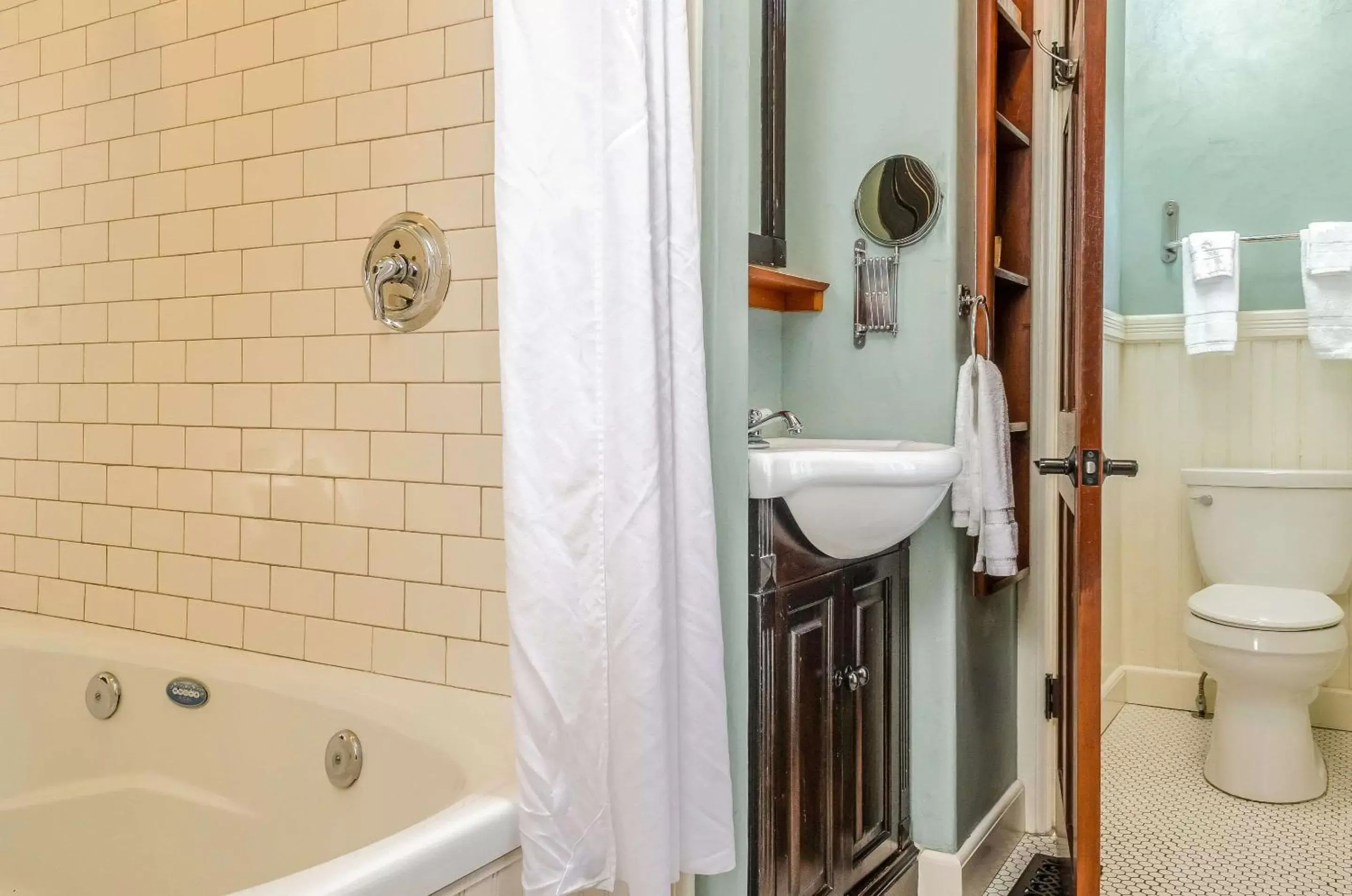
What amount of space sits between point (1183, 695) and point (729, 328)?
2603 mm

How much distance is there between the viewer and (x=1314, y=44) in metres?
3.03

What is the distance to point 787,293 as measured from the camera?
218 centimetres

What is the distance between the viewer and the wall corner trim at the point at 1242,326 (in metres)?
3.04

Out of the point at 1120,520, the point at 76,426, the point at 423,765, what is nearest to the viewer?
the point at 423,765

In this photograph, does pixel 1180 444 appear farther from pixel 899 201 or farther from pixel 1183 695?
pixel 899 201

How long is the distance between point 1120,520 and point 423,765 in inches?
100

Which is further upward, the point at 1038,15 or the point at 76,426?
the point at 1038,15

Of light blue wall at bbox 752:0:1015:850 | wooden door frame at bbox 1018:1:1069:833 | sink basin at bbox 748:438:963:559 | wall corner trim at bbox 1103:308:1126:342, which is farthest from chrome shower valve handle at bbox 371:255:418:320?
wall corner trim at bbox 1103:308:1126:342

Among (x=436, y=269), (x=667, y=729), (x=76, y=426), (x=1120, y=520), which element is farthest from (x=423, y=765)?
(x=1120, y=520)

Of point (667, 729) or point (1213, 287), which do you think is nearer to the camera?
point (667, 729)

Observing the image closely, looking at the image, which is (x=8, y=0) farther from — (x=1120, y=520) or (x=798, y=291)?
(x=1120, y=520)

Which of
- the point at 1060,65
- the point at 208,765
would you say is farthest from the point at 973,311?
the point at 208,765

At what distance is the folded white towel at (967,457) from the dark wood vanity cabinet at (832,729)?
0.16 meters

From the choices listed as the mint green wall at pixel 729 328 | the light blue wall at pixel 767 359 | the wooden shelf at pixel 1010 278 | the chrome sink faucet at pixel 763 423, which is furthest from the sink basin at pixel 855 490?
the wooden shelf at pixel 1010 278
